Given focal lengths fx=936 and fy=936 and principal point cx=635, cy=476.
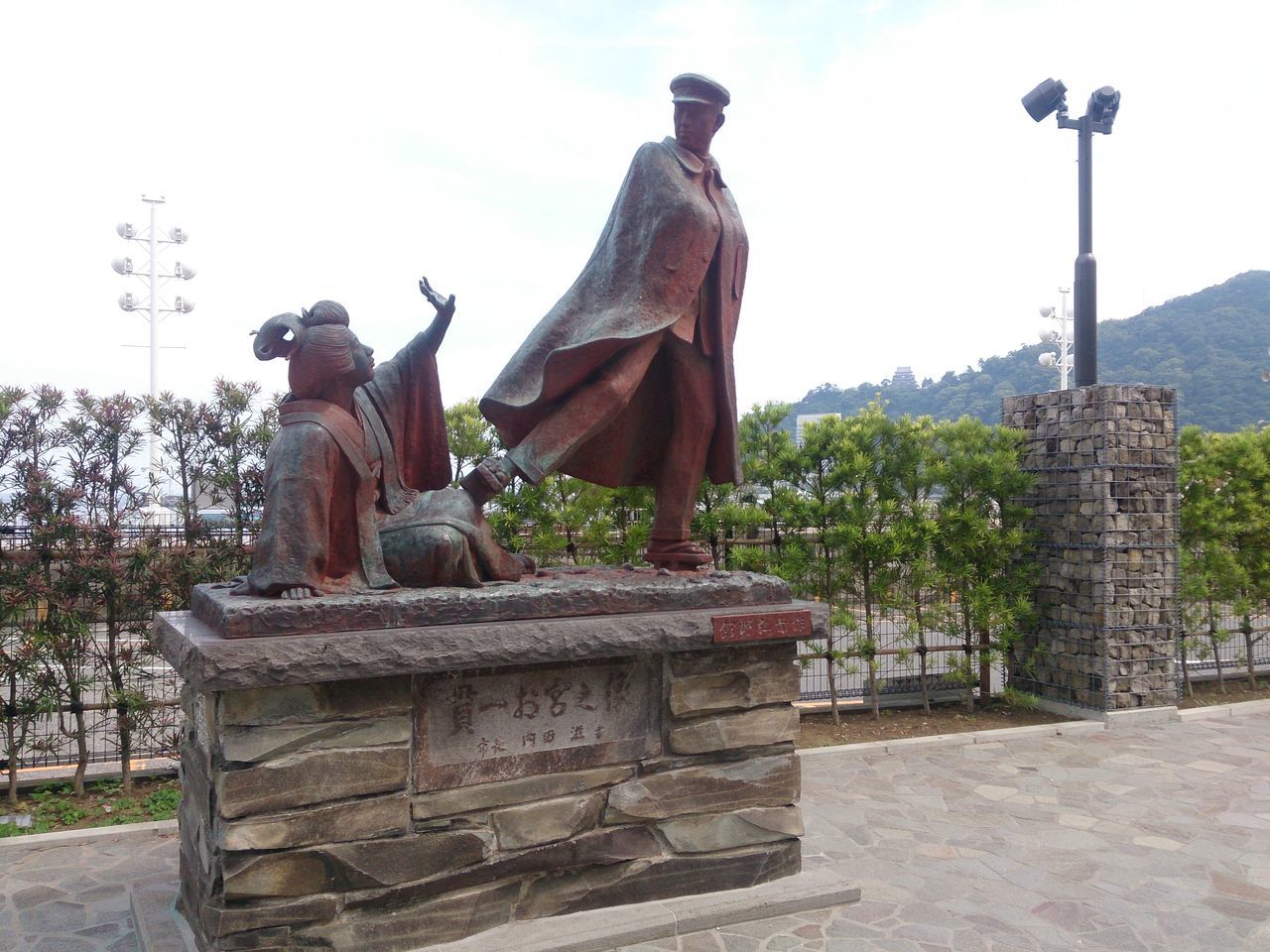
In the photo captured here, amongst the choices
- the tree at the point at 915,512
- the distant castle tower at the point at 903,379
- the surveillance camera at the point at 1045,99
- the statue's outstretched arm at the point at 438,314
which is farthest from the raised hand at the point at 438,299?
the distant castle tower at the point at 903,379

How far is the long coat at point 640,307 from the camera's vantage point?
3.34 metres

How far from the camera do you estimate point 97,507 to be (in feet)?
16.5

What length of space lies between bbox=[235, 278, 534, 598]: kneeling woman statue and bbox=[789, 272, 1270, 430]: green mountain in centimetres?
2063

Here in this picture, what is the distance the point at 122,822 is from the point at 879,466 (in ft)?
17.0

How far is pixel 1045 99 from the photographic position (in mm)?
7230

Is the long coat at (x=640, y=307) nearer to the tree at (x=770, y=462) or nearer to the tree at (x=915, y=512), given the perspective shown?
the tree at (x=770, y=462)

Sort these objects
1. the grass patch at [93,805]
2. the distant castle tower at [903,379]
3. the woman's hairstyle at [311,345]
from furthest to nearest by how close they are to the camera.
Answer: the distant castle tower at [903,379]
the grass patch at [93,805]
the woman's hairstyle at [311,345]

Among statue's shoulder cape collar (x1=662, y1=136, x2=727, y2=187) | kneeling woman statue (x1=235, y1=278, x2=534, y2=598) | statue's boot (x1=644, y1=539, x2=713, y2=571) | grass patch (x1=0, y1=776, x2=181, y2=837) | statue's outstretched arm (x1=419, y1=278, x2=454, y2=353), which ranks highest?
statue's shoulder cape collar (x1=662, y1=136, x2=727, y2=187)

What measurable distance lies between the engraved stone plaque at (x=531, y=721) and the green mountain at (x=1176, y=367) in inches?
811

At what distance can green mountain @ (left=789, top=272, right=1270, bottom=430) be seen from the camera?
982 inches

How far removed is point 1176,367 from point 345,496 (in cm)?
2976

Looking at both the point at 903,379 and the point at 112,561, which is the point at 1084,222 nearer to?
the point at 112,561

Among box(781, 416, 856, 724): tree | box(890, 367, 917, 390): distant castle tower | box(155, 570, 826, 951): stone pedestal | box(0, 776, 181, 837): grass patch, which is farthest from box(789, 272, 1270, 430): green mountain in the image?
box(155, 570, 826, 951): stone pedestal

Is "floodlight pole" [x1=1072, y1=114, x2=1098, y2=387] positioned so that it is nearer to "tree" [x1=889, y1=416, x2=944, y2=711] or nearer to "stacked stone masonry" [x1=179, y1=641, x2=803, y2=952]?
"tree" [x1=889, y1=416, x2=944, y2=711]
